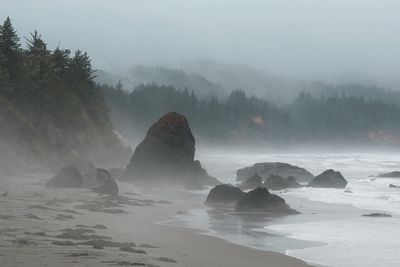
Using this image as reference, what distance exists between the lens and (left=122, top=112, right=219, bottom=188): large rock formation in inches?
1679

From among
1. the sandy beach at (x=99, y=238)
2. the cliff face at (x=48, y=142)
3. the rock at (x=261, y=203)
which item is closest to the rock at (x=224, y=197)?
the rock at (x=261, y=203)

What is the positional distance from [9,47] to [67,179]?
2071 centimetres

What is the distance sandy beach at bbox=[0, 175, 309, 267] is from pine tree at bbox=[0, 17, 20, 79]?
22319 mm

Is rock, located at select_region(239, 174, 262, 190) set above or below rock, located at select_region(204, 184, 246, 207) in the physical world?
above

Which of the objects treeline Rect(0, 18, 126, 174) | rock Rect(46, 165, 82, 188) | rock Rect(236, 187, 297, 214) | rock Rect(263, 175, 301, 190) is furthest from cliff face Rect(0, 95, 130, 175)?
rock Rect(236, 187, 297, 214)

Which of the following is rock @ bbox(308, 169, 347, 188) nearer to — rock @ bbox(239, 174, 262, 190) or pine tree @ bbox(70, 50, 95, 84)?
rock @ bbox(239, 174, 262, 190)

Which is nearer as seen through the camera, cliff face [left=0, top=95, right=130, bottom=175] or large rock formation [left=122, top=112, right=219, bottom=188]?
cliff face [left=0, top=95, right=130, bottom=175]

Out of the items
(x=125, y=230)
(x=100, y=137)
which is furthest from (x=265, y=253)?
(x=100, y=137)

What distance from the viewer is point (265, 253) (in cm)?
1443

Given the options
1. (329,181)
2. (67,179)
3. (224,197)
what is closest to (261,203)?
(224,197)

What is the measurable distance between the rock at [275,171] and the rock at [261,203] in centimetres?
2779

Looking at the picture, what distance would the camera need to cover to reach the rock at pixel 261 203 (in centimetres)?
2544

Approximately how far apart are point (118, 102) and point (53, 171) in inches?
4716

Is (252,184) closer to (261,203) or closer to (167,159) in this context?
(167,159)
